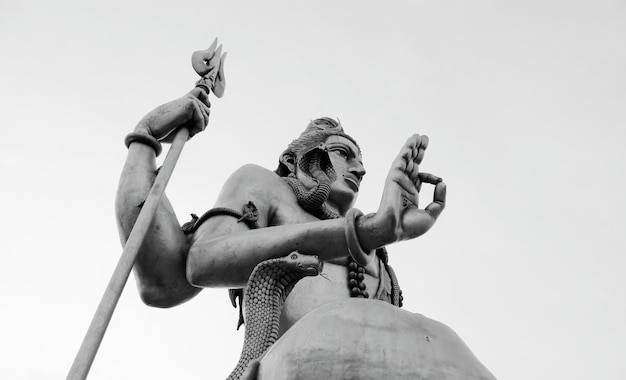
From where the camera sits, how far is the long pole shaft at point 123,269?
595 centimetres

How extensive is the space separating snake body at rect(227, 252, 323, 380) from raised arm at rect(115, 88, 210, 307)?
79cm

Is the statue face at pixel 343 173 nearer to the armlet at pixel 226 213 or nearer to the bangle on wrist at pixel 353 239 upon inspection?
the armlet at pixel 226 213

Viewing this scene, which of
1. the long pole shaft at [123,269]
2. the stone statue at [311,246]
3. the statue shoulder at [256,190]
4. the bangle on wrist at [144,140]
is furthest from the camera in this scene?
the statue shoulder at [256,190]

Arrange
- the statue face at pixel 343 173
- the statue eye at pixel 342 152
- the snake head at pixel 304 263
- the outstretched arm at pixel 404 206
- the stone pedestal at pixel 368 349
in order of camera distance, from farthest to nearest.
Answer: the statue eye at pixel 342 152, the statue face at pixel 343 173, the snake head at pixel 304 263, the outstretched arm at pixel 404 206, the stone pedestal at pixel 368 349

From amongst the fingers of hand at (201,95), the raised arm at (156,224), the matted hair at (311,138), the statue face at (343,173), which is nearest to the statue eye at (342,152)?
the statue face at (343,173)

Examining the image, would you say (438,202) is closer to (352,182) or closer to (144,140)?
(352,182)

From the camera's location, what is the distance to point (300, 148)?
898cm

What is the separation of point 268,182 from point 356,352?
10.5ft

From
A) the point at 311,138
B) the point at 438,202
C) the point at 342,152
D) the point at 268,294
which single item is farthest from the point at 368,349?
the point at 311,138

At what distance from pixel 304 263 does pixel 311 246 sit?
0.16 m

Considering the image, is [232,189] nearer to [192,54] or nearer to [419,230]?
[192,54]

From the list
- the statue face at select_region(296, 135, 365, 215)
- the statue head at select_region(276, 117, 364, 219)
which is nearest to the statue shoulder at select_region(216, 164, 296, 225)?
the statue head at select_region(276, 117, 364, 219)

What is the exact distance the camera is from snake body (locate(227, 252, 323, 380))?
6789mm

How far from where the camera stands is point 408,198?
272 inches
